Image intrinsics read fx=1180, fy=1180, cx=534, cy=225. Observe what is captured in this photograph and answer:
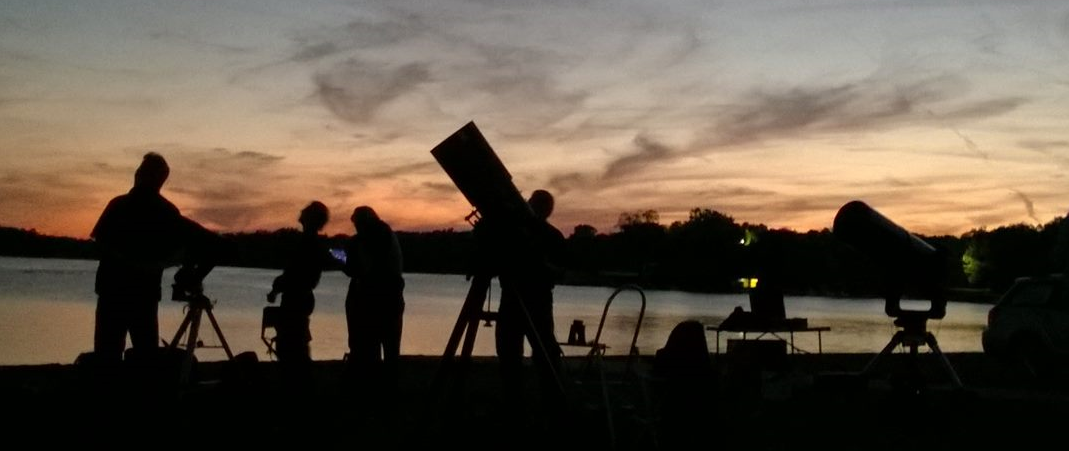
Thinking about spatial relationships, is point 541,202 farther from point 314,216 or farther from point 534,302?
point 314,216

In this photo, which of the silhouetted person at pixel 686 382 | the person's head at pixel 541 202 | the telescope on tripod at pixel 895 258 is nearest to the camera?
the silhouetted person at pixel 686 382

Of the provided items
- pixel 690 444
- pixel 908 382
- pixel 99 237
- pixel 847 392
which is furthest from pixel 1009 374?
pixel 99 237

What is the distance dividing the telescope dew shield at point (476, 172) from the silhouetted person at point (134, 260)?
80.6 inches

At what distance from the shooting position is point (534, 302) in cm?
814

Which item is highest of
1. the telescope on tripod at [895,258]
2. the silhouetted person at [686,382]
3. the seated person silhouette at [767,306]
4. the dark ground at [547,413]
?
the telescope on tripod at [895,258]

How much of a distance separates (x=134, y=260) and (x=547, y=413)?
2.91m

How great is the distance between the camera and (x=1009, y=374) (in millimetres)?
15469

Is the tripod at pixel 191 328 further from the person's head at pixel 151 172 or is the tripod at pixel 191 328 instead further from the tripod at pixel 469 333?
the tripod at pixel 469 333

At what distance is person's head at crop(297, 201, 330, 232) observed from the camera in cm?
947

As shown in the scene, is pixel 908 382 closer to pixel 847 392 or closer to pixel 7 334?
pixel 847 392

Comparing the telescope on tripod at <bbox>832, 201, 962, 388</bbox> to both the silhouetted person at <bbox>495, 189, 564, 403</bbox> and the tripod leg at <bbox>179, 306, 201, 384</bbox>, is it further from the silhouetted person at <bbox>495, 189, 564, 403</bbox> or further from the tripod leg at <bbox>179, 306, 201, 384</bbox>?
the tripod leg at <bbox>179, 306, 201, 384</bbox>

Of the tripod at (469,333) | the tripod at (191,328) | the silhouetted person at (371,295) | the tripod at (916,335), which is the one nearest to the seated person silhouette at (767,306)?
the tripod at (916,335)

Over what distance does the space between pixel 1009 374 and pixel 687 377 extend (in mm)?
10388

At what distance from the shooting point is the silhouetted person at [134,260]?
25.4 ft
